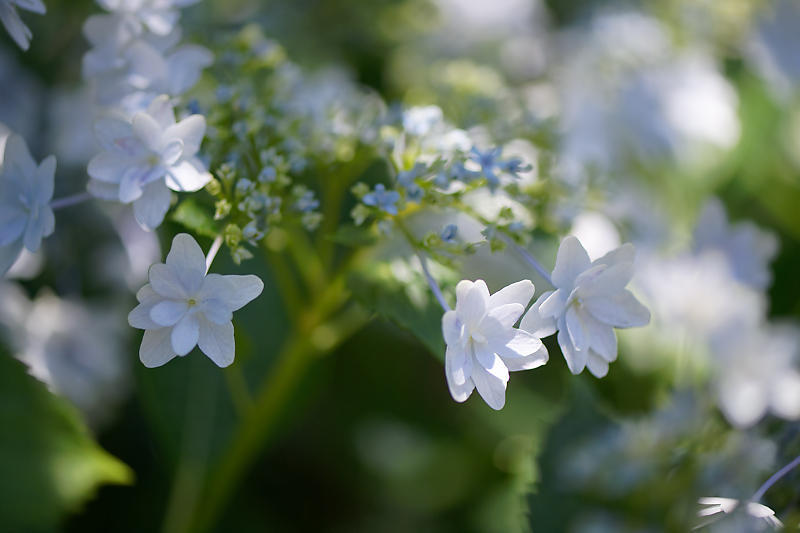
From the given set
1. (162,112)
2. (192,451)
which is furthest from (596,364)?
(192,451)

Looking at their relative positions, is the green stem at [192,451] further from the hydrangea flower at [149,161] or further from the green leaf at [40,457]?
the hydrangea flower at [149,161]

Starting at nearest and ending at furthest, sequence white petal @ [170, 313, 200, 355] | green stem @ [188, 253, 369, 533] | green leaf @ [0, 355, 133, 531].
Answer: white petal @ [170, 313, 200, 355] → green leaf @ [0, 355, 133, 531] → green stem @ [188, 253, 369, 533]

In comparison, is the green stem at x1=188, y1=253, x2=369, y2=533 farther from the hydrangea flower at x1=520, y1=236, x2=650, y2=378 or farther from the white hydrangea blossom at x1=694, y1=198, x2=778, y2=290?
the white hydrangea blossom at x1=694, y1=198, x2=778, y2=290

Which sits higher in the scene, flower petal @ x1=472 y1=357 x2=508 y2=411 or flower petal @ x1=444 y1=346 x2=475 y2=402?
flower petal @ x1=472 y1=357 x2=508 y2=411

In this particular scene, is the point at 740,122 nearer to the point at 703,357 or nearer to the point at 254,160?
the point at 703,357

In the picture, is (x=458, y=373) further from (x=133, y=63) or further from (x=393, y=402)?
(x=393, y=402)

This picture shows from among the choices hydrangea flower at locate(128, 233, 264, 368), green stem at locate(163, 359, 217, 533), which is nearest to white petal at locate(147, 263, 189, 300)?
hydrangea flower at locate(128, 233, 264, 368)

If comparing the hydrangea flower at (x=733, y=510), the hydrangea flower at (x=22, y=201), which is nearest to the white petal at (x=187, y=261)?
the hydrangea flower at (x=22, y=201)
